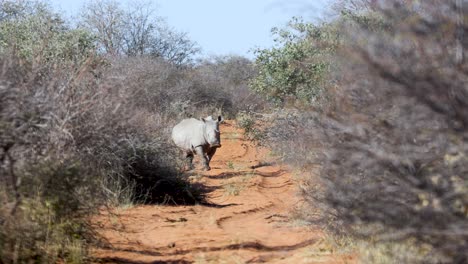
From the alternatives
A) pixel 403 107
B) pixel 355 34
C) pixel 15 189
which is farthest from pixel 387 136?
pixel 15 189

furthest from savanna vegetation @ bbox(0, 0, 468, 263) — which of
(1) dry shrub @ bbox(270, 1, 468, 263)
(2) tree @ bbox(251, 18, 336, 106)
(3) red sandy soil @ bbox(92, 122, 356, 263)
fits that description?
(2) tree @ bbox(251, 18, 336, 106)

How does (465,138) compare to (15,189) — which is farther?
(15,189)

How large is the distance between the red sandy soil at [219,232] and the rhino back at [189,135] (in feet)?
12.8

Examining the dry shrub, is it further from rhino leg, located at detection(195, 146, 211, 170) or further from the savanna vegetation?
rhino leg, located at detection(195, 146, 211, 170)

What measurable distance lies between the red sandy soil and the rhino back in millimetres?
3905

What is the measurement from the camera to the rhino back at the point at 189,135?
18500 mm

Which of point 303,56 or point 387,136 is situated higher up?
point 303,56

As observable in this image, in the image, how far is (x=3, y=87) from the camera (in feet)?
18.7

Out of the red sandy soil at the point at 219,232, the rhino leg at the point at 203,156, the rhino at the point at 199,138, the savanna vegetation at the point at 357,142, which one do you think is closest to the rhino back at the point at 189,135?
the rhino at the point at 199,138

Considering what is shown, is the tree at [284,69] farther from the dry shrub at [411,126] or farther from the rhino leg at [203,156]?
the dry shrub at [411,126]

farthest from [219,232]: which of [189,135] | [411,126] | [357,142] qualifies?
[189,135]

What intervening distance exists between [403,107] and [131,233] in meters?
4.90

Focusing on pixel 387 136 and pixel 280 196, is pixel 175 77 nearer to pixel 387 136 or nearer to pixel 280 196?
pixel 280 196

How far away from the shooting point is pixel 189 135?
18703 millimetres
